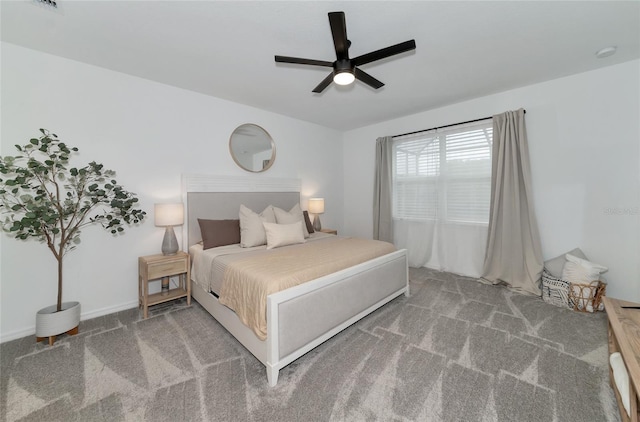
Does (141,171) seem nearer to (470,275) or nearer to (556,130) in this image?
(470,275)

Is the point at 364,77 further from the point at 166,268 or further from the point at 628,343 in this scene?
the point at 166,268

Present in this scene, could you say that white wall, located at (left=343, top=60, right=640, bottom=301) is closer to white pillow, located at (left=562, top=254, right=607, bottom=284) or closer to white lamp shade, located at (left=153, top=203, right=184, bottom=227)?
white pillow, located at (left=562, top=254, right=607, bottom=284)

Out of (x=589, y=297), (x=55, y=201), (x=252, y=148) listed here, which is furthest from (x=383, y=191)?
(x=55, y=201)

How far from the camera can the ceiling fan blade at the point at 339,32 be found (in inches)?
58.0

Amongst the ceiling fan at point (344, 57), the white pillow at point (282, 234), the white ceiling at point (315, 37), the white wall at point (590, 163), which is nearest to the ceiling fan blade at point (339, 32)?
the ceiling fan at point (344, 57)

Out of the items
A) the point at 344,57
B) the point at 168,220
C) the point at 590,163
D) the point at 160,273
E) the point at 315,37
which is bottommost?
the point at 160,273

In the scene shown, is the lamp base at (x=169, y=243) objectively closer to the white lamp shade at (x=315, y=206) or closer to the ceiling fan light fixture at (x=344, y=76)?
the white lamp shade at (x=315, y=206)

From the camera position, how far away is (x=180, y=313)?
A: 8.52 feet

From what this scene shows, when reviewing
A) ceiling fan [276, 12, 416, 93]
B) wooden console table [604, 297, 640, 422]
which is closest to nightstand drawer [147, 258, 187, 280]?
ceiling fan [276, 12, 416, 93]

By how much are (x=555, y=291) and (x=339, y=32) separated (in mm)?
3413

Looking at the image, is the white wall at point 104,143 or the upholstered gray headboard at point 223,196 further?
the upholstered gray headboard at point 223,196

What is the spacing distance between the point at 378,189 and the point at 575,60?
8.91 ft

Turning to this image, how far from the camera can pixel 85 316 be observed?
2.47 m

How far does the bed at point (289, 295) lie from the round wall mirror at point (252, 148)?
0.76 feet
